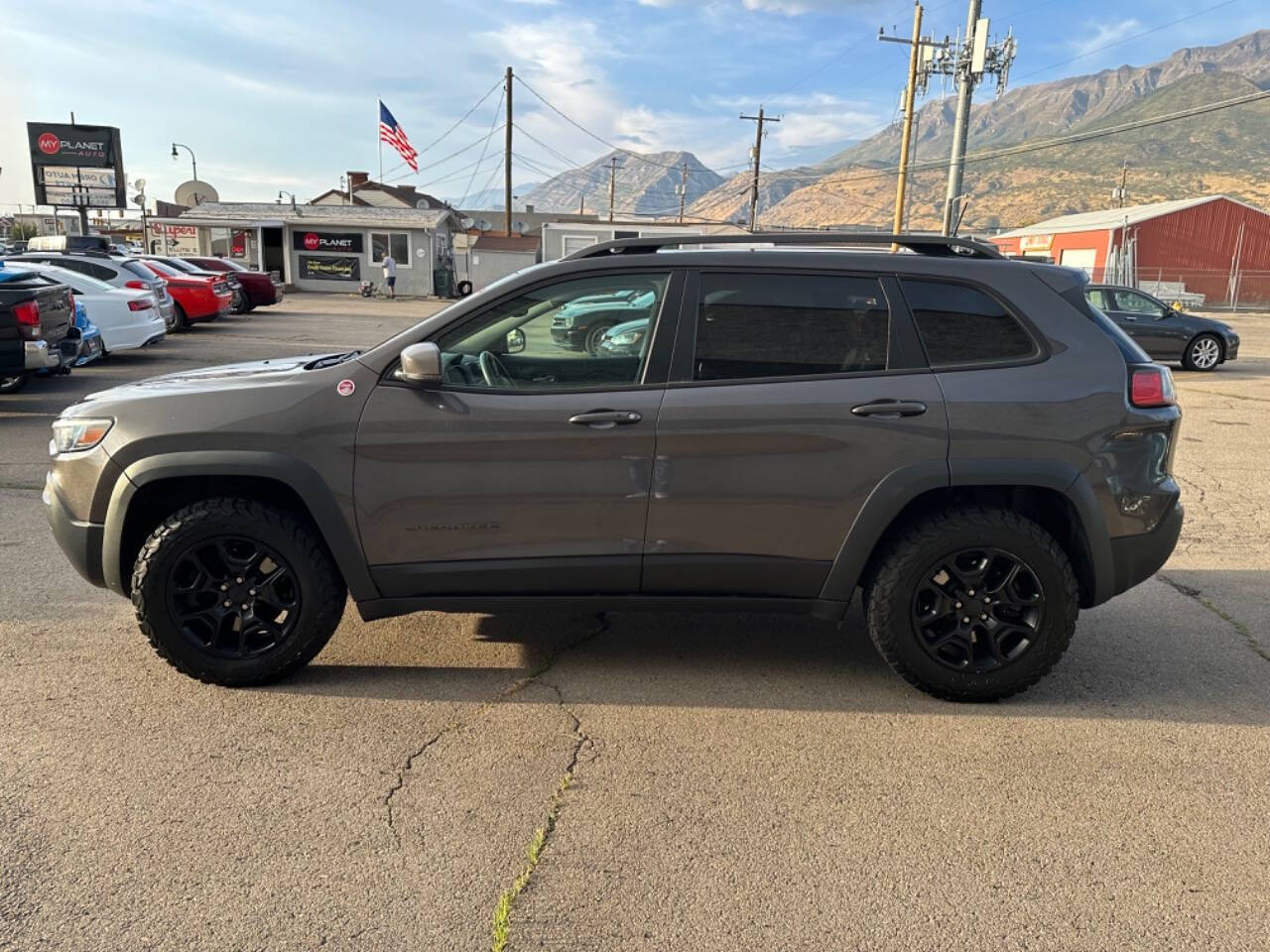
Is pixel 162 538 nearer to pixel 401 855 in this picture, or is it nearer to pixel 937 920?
pixel 401 855

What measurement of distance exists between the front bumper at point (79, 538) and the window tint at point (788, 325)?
8.22 ft

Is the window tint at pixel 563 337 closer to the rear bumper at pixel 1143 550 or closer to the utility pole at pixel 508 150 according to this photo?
the rear bumper at pixel 1143 550

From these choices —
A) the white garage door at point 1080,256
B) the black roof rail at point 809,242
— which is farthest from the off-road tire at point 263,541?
the white garage door at point 1080,256

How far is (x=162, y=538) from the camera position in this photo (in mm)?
3502

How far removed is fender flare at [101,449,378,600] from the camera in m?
3.44

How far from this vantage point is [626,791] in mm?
2982

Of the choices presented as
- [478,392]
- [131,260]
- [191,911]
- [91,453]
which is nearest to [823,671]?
[478,392]

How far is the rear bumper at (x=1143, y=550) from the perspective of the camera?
3611mm

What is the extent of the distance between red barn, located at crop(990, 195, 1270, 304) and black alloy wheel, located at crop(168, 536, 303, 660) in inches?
1732


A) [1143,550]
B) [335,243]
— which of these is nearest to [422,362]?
[1143,550]

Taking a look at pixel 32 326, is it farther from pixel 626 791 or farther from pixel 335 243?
pixel 335 243

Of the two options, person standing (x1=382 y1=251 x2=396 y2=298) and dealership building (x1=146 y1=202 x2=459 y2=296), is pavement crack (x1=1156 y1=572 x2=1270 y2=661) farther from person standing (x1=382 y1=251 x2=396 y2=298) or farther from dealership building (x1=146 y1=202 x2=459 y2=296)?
dealership building (x1=146 y1=202 x2=459 y2=296)

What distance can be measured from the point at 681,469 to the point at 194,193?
45271 mm

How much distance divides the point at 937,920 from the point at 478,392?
238 cm
